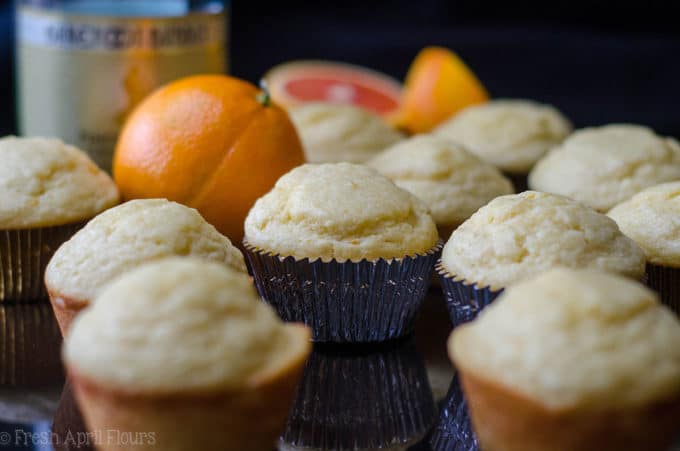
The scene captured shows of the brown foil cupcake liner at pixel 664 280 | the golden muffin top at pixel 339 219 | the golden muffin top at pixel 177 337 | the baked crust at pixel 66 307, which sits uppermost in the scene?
the golden muffin top at pixel 177 337

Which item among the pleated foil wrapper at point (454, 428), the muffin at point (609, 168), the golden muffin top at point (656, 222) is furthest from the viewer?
the muffin at point (609, 168)

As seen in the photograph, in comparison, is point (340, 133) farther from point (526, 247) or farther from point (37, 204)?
point (526, 247)

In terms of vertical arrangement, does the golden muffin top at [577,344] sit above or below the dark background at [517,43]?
above

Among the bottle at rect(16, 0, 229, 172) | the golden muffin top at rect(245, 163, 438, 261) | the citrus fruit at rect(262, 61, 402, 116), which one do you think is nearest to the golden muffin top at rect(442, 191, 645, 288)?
the golden muffin top at rect(245, 163, 438, 261)

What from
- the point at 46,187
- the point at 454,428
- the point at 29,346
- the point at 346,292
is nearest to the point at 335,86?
the point at 46,187

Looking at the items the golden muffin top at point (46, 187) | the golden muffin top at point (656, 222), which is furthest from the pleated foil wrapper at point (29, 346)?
the golden muffin top at point (656, 222)

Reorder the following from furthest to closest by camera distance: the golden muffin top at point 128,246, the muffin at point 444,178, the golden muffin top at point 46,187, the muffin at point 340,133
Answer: the muffin at point 340,133, the muffin at point 444,178, the golden muffin top at point 46,187, the golden muffin top at point 128,246

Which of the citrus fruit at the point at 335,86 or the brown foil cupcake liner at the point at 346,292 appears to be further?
the citrus fruit at the point at 335,86

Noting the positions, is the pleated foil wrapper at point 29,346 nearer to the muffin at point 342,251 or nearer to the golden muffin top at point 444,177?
the muffin at point 342,251

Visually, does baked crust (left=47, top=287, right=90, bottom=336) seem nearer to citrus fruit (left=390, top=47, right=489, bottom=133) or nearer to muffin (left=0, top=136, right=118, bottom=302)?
muffin (left=0, top=136, right=118, bottom=302)
